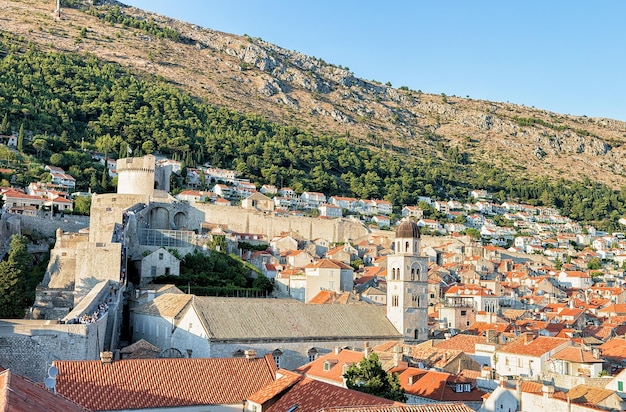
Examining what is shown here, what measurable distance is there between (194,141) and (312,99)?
6780cm

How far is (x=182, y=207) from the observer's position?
59375 mm

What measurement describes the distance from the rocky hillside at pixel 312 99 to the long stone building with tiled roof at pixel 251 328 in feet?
Answer: 334

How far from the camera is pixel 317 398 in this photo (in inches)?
749

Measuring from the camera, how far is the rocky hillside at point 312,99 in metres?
145

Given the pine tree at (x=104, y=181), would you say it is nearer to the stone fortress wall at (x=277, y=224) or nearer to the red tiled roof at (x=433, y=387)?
the stone fortress wall at (x=277, y=224)

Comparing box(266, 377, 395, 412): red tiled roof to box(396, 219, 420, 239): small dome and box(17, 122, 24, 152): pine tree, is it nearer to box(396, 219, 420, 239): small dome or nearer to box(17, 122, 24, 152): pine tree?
box(396, 219, 420, 239): small dome

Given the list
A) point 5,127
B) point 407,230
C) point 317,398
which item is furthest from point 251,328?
point 5,127

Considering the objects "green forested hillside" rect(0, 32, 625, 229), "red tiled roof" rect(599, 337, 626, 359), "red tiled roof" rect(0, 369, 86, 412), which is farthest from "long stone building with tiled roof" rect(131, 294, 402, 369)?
"green forested hillside" rect(0, 32, 625, 229)

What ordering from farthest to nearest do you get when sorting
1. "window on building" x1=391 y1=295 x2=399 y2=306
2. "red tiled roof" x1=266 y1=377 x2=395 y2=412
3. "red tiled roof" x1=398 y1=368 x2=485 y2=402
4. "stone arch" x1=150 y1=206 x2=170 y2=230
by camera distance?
1. "stone arch" x1=150 y1=206 x2=170 y2=230
2. "window on building" x1=391 y1=295 x2=399 y2=306
3. "red tiled roof" x1=398 y1=368 x2=485 y2=402
4. "red tiled roof" x1=266 y1=377 x2=395 y2=412

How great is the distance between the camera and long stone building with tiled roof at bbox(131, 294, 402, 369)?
3234cm

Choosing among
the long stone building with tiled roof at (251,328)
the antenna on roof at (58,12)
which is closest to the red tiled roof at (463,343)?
the long stone building with tiled roof at (251,328)

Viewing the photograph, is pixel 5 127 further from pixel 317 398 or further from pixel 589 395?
pixel 589 395

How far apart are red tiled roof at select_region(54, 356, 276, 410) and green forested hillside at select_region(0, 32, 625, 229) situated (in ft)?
173

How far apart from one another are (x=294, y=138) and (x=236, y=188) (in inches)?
1487
